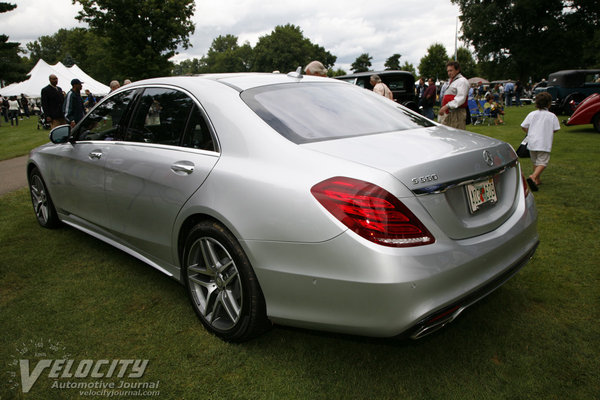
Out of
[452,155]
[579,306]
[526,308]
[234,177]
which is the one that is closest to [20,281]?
[234,177]

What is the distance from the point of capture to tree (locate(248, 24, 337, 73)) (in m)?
109

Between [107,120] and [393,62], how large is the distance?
126m

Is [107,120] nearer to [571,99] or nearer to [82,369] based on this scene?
[82,369]

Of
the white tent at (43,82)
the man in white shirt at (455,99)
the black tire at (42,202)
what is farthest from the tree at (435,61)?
the black tire at (42,202)

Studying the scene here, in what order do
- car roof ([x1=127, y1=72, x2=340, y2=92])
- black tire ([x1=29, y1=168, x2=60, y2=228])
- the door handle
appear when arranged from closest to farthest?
1. the door handle
2. car roof ([x1=127, y1=72, x2=340, y2=92])
3. black tire ([x1=29, y1=168, x2=60, y2=228])

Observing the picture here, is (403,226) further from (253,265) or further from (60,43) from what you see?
(60,43)

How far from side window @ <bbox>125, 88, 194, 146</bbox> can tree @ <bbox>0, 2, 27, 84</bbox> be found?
31.9 m

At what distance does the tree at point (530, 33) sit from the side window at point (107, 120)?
53551 mm

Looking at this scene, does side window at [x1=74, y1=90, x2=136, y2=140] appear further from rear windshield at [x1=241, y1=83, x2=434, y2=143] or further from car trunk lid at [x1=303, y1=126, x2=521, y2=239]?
car trunk lid at [x1=303, y1=126, x2=521, y2=239]

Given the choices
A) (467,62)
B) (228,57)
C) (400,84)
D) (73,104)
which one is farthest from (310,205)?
(228,57)

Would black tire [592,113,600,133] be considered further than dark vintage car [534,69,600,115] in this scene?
No

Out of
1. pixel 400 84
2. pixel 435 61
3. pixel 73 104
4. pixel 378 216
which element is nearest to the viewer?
pixel 378 216

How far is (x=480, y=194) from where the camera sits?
2238 millimetres

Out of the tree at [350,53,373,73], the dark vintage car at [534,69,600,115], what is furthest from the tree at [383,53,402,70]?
the dark vintage car at [534,69,600,115]
